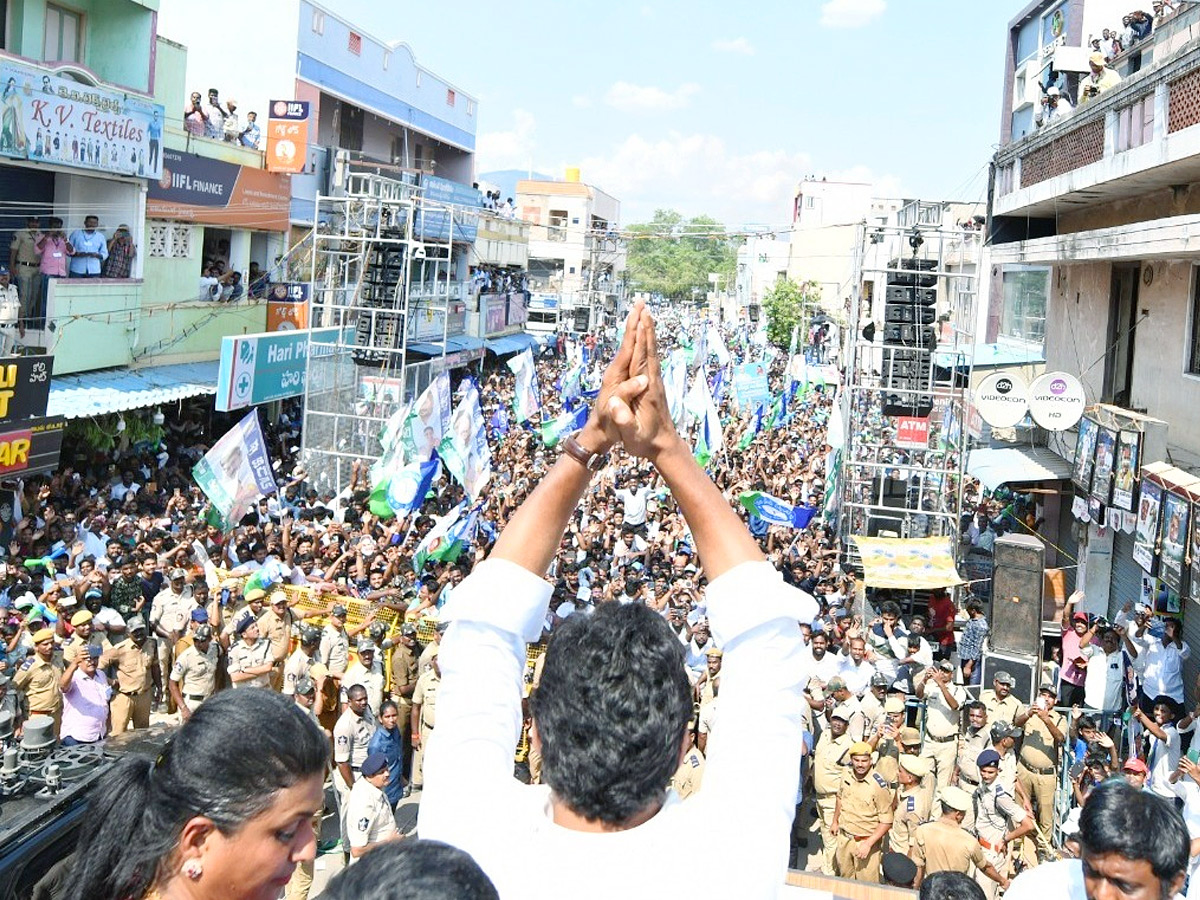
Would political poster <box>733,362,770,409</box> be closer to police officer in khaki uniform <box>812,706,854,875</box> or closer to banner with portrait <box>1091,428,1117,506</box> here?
banner with portrait <box>1091,428,1117,506</box>

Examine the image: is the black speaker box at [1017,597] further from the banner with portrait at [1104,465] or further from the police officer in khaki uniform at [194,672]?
the police officer in khaki uniform at [194,672]

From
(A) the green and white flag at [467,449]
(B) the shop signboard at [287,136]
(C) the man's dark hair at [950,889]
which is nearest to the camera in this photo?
(C) the man's dark hair at [950,889]

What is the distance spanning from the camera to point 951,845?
21.6ft

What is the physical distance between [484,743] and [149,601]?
9508 mm

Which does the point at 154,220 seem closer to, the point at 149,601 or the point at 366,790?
the point at 149,601

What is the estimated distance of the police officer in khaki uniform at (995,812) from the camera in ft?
24.1

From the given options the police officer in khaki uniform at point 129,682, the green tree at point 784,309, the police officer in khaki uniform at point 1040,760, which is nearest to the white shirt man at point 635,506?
the police officer in khaki uniform at point 129,682

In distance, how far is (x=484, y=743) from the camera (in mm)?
1778

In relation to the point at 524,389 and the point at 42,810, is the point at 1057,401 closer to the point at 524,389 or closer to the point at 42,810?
the point at 524,389

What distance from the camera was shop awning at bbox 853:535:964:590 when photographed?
12688 millimetres

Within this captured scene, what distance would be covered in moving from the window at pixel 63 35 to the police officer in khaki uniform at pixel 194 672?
428 inches

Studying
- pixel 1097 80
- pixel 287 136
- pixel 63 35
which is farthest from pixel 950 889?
pixel 287 136

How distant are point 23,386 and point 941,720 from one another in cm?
984

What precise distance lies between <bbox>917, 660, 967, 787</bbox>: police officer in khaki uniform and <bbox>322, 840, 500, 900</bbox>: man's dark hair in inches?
290
